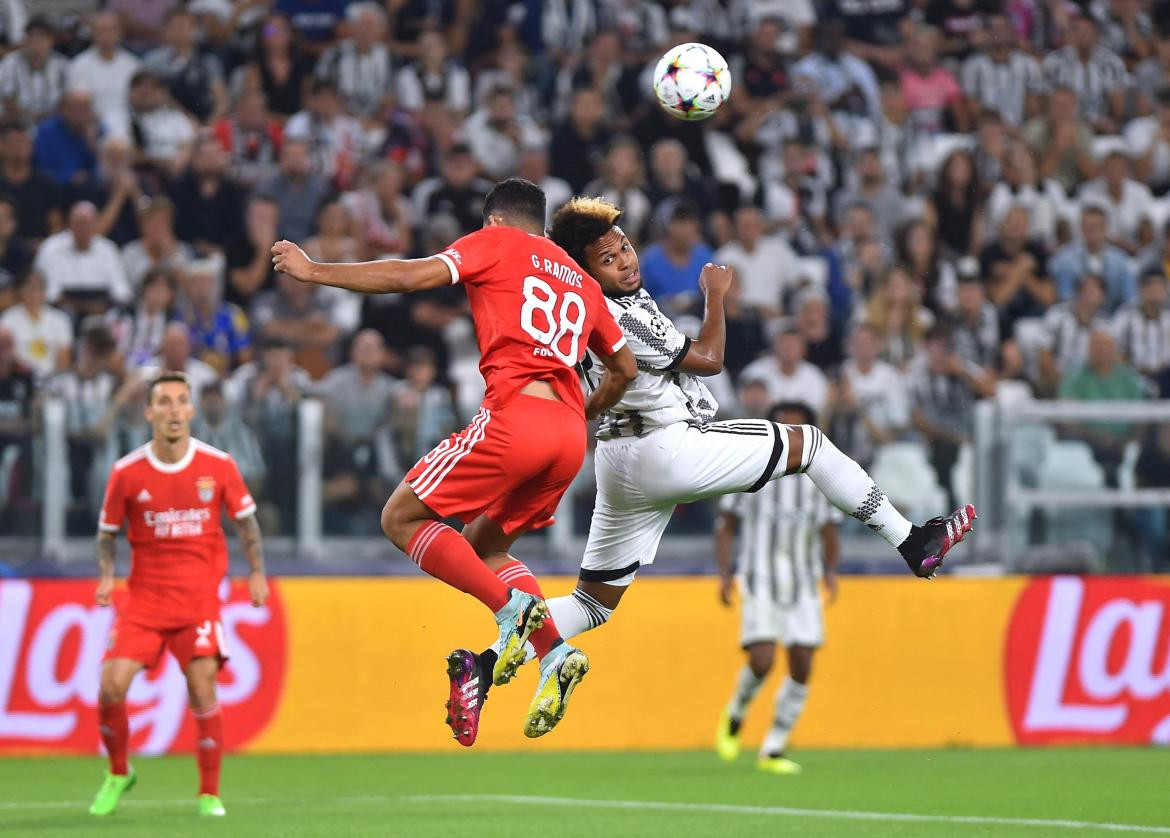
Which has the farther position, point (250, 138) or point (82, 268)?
point (250, 138)

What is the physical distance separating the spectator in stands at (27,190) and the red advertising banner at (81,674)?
319 centimetres

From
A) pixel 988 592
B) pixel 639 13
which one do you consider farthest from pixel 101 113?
pixel 988 592

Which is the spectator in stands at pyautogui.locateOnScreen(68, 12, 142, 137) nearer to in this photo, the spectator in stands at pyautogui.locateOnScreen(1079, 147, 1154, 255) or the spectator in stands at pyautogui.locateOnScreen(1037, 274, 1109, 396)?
the spectator in stands at pyautogui.locateOnScreen(1037, 274, 1109, 396)

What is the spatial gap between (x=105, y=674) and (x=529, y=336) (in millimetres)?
3865

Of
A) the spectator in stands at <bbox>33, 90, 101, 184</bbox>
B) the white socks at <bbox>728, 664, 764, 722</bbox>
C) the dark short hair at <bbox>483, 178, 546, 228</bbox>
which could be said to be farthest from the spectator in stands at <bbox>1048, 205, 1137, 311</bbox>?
the dark short hair at <bbox>483, 178, 546, 228</bbox>

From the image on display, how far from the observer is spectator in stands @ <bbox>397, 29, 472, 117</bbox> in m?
16.9

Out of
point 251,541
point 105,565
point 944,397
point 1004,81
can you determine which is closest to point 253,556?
point 251,541

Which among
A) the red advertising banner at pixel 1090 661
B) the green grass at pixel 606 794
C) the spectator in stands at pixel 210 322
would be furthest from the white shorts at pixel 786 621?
the spectator in stands at pixel 210 322

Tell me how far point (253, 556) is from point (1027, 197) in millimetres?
9426

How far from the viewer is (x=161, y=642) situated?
10414mm

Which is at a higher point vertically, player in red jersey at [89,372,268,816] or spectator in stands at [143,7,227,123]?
spectator in stands at [143,7,227,123]

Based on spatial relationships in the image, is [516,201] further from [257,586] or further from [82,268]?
[82,268]

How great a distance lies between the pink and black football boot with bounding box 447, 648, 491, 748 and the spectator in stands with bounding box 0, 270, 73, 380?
7.07 m

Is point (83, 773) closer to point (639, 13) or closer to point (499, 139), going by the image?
point (499, 139)
